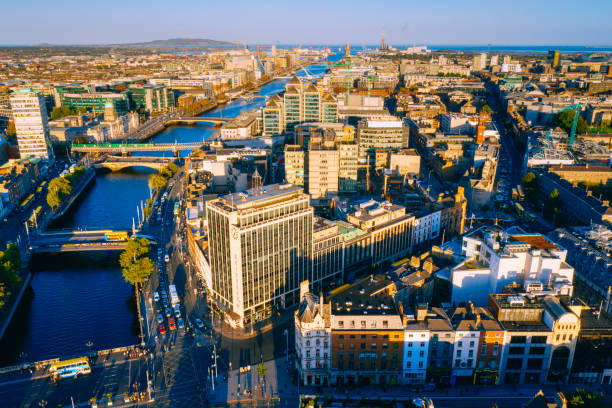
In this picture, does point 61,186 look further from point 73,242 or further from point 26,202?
point 73,242

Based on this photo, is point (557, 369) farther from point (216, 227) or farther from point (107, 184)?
point (107, 184)

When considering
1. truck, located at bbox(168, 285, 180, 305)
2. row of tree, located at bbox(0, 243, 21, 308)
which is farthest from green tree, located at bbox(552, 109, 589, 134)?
row of tree, located at bbox(0, 243, 21, 308)

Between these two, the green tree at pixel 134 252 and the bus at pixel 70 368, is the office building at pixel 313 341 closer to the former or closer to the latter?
the bus at pixel 70 368

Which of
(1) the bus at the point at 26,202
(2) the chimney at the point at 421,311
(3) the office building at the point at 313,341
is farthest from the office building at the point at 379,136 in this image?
(3) the office building at the point at 313,341

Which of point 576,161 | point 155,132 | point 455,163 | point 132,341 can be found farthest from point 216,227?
point 155,132

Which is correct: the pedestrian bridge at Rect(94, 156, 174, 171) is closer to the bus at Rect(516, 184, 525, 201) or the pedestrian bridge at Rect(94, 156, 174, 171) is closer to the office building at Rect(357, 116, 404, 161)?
the office building at Rect(357, 116, 404, 161)

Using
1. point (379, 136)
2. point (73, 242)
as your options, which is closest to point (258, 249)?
point (73, 242)
